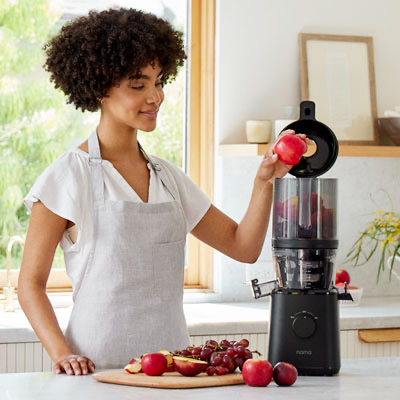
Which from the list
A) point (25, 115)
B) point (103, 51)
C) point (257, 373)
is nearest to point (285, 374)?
point (257, 373)

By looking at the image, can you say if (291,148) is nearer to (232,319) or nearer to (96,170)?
(96,170)

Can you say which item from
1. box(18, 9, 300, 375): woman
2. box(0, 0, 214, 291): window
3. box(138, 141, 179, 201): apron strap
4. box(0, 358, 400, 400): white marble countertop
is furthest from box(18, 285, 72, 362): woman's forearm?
box(0, 0, 214, 291): window

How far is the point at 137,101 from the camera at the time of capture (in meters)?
2.05

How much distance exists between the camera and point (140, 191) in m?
2.15

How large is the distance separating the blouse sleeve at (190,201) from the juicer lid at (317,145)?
443 millimetres

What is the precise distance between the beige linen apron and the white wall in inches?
60.3

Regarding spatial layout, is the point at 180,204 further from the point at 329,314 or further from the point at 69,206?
the point at 329,314

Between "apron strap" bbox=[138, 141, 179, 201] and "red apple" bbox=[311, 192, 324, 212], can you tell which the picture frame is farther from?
"red apple" bbox=[311, 192, 324, 212]

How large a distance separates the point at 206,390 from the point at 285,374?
0.16 m

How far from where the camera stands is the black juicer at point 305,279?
177 centimetres

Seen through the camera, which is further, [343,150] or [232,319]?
[343,150]

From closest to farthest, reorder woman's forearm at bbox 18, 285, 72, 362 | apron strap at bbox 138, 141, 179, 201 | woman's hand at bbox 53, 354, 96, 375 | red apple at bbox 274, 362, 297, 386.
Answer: red apple at bbox 274, 362, 297, 386 < woman's hand at bbox 53, 354, 96, 375 < woman's forearm at bbox 18, 285, 72, 362 < apron strap at bbox 138, 141, 179, 201

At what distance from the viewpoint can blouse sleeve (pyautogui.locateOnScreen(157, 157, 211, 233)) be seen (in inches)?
88.9

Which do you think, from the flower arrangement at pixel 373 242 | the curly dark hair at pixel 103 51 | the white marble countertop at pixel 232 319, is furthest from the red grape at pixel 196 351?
the flower arrangement at pixel 373 242
